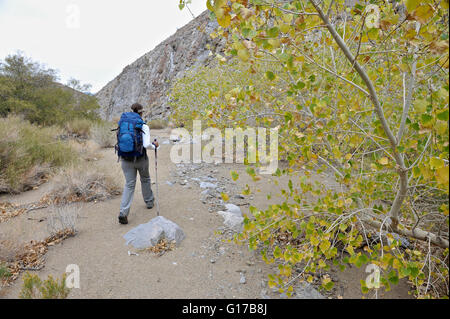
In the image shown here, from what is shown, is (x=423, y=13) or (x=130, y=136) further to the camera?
(x=130, y=136)

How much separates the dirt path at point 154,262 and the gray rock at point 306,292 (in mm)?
244

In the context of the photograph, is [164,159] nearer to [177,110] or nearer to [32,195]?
[177,110]

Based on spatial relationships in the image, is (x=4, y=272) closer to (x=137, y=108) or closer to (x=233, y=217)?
(x=137, y=108)

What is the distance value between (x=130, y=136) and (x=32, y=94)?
1231cm

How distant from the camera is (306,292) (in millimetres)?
2672

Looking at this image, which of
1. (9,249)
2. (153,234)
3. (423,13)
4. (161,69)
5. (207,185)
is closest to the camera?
(423,13)

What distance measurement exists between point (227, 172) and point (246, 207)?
7.60 feet

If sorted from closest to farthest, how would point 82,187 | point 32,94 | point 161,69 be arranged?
point 82,187 → point 32,94 → point 161,69

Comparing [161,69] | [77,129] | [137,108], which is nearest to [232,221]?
[137,108]

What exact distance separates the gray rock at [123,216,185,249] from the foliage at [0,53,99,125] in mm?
11390

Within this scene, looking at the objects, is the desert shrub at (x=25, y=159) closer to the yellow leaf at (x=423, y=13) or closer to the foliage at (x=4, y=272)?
the foliage at (x=4, y=272)

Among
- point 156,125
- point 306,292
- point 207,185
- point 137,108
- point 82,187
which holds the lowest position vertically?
point 306,292
